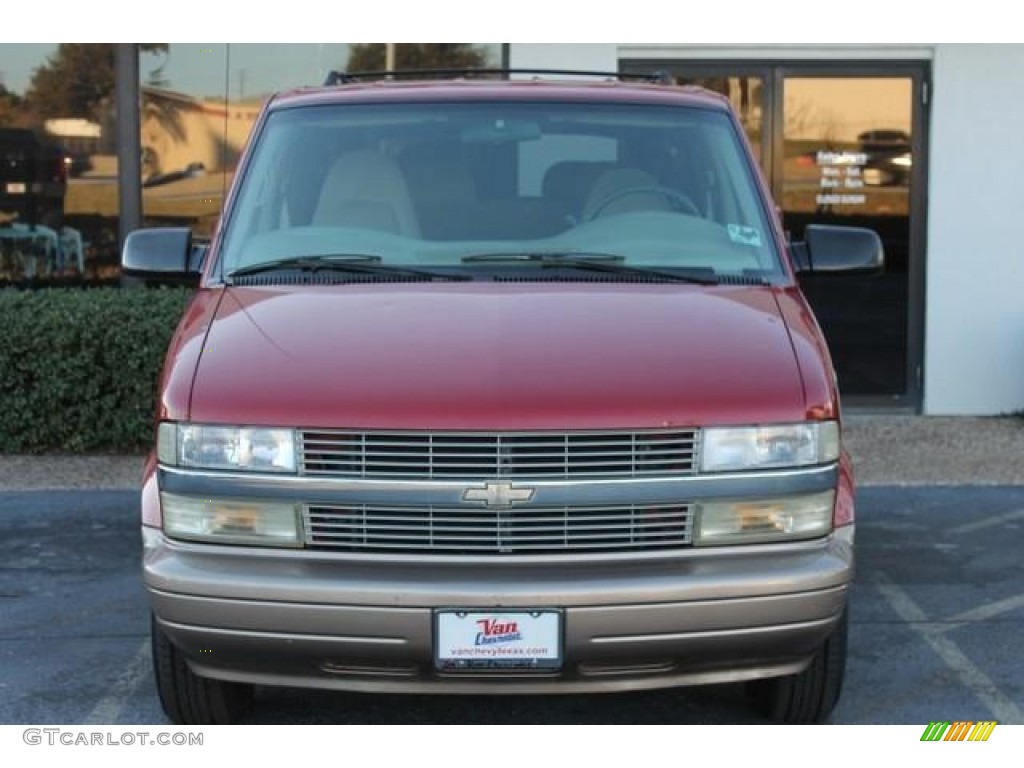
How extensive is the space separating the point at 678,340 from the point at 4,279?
310 inches

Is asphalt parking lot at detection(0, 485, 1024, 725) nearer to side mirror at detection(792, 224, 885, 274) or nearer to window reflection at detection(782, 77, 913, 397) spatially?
side mirror at detection(792, 224, 885, 274)

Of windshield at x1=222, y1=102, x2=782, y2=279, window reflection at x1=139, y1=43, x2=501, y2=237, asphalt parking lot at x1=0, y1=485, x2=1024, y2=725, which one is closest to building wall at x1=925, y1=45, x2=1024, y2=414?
asphalt parking lot at x1=0, y1=485, x2=1024, y2=725

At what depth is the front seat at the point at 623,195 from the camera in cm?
516

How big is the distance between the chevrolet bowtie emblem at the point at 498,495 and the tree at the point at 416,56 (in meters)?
7.13

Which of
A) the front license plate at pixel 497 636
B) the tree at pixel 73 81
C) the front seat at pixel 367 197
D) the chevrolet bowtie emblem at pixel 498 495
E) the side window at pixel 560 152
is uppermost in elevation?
the tree at pixel 73 81

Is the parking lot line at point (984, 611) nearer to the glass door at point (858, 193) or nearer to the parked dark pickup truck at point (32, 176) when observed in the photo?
the glass door at point (858, 193)

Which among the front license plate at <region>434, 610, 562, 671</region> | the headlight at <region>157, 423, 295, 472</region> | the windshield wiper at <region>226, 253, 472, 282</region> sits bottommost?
the front license plate at <region>434, 610, 562, 671</region>

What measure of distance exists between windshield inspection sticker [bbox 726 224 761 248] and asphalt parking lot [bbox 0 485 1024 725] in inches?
57.9

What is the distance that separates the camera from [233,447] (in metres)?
4.05

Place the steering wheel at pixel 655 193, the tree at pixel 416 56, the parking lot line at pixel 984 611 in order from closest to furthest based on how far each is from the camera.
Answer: the steering wheel at pixel 655 193
the parking lot line at pixel 984 611
the tree at pixel 416 56

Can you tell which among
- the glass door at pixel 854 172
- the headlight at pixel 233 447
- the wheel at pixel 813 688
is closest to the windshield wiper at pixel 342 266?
the headlight at pixel 233 447

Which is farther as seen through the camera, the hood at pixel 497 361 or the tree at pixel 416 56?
the tree at pixel 416 56

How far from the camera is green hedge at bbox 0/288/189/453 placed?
892cm

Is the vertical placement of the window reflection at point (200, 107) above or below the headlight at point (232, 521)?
above
